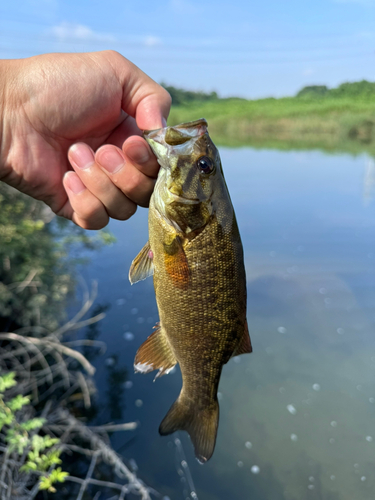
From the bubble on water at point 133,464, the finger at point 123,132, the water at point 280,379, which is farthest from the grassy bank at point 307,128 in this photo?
the finger at point 123,132

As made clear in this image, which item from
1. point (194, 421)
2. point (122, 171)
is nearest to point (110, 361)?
point (194, 421)

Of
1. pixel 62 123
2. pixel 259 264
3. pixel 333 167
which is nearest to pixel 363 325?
pixel 259 264

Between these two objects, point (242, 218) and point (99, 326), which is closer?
point (99, 326)

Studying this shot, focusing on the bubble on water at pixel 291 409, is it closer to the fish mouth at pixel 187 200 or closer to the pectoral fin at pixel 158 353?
the pectoral fin at pixel 158 353

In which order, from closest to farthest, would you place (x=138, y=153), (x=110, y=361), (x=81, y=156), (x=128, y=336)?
(x=138, y=153)
(x=81, y=156)
(x=110, y=361)
(x=128, y=336)

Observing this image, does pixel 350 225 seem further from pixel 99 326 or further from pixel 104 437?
pixel 104 437

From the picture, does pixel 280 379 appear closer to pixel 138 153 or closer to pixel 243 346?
pixel 243 346

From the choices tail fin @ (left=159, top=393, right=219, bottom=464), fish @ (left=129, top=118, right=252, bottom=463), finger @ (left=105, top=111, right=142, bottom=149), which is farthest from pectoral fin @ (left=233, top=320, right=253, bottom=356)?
finger @ (left=105, top=111, right=142, bottom=149)
